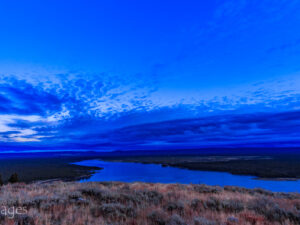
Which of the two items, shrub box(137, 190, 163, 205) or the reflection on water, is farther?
the reflection on water

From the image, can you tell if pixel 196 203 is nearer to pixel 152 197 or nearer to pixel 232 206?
pixel 232 206

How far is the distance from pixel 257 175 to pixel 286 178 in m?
6.32

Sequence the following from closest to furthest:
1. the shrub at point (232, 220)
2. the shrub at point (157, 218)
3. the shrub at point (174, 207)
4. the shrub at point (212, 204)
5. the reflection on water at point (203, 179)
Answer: the shrub at point (157, 218) < the shrub at point (232, 220) < the shrub at point (174, 207) < the shrub at point (212, 204) < the reflection on water at point (203, 179)

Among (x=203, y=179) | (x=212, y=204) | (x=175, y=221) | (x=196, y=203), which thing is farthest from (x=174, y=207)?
(x=203, y=179)

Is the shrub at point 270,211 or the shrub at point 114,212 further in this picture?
the shrub at point 270,211

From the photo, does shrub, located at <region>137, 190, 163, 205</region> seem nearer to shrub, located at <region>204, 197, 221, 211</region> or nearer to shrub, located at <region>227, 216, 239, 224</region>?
shrub, located at <region>204, 197, 221, 211</region>

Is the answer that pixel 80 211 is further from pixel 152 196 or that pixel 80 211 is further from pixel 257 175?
pixel 257 175

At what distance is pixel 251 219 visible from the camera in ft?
20.6

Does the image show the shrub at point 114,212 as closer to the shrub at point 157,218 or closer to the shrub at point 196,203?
the shrub at point 157,218

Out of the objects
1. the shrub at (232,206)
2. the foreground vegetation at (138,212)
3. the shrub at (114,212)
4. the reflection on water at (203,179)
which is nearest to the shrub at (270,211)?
the foreground vegetation at (138,212)

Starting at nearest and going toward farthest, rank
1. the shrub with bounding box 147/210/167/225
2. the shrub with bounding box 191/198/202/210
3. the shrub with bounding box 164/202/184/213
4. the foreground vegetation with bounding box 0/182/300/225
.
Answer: the foreground vegetation with bounding box 0/182/300/225, the shrub with bounding box 147/210/167/225, the shrub with bounding box 164/202/184/213, the shrub with bounding box 191/198/202/210

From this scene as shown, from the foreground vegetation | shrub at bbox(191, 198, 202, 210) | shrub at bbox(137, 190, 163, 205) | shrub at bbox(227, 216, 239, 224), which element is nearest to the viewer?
the foreground vegetation

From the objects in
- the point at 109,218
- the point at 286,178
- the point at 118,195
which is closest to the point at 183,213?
the point at 109,218

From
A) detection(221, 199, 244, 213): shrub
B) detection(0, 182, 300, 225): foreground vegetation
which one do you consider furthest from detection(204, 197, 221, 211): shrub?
detection(221, 199, 244, 213): shrub
